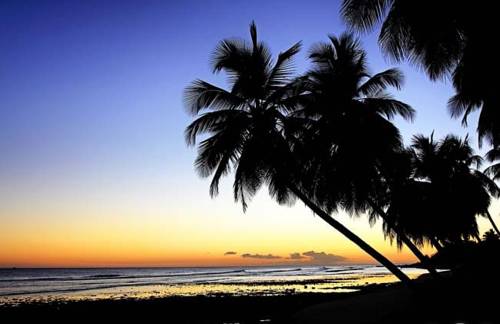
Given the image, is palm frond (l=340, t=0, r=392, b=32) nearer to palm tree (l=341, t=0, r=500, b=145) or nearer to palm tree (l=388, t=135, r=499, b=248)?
palm tree (l=341, t=0, r=500, b=145)

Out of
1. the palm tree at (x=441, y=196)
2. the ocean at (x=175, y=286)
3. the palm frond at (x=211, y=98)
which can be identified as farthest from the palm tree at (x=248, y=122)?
the ocean at (x=175, y=286)

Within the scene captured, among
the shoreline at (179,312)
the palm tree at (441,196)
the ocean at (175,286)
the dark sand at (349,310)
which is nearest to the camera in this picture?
the dark sand at (349,310)

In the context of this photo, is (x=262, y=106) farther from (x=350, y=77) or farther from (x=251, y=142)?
(x=350, y=77)

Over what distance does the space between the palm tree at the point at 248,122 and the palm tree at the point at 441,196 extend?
1077 centimetres

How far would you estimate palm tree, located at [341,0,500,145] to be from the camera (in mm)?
8609

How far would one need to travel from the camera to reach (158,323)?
18016 millimetres

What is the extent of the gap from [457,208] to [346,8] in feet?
59.0

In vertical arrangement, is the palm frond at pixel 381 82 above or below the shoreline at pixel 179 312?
above

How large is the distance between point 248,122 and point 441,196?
49.8ft

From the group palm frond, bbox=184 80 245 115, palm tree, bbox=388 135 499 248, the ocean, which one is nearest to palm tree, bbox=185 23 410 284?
palm frond, bbox=184 80 245 115

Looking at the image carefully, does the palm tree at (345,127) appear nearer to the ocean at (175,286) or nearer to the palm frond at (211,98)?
the palm frond at (211,98)

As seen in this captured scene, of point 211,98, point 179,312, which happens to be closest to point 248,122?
point 211,98

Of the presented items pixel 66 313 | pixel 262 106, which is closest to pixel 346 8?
pixel 262 106

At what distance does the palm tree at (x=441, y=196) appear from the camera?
23.2 m
